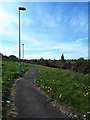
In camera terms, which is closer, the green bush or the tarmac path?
the tarmac path

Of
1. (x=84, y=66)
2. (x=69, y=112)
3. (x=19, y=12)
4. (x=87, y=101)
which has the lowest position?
(x=69, y=112)

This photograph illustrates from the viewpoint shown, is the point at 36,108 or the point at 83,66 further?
the point at 83,66

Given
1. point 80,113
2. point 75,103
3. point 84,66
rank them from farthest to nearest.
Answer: point 84,66 < point 75,103 < point 80,113

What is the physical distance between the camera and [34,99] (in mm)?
4023

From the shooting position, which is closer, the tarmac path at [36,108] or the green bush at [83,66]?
the tarmac path at [36,108]

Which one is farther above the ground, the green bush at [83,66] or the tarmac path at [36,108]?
the green bush at [83,66]

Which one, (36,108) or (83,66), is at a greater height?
(83,66)

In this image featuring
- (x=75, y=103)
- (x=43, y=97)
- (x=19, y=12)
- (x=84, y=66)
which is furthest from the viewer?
(x=84, y=66)

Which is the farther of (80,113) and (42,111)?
(42,111)

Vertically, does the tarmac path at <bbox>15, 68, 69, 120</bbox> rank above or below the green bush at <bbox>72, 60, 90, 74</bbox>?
below

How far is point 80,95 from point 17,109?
2.80m

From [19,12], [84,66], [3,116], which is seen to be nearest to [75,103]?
[3,116]

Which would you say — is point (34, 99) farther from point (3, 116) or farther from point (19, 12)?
point (19, 12)

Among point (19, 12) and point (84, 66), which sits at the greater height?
point (19, 12)
